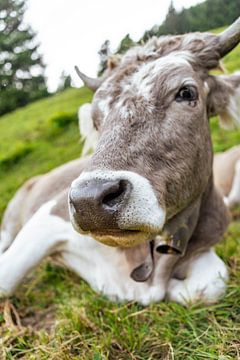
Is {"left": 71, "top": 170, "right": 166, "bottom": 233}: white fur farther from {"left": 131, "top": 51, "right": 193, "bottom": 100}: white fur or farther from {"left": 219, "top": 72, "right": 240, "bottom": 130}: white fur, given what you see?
{"left": 219, "top": 72, "right": 240, "bottom": 130}: white fur

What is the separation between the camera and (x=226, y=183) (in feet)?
24.1

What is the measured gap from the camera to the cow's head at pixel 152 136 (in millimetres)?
2441

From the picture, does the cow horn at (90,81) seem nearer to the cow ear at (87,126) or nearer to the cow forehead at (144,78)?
the cow ear at (87,126)

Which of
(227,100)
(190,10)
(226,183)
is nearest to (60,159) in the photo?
(226,183)

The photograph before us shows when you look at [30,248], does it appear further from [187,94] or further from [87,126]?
[187,94]

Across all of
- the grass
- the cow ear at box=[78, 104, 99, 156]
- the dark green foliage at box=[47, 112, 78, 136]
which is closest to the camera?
the grass

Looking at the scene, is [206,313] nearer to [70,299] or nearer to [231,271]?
[231,271]

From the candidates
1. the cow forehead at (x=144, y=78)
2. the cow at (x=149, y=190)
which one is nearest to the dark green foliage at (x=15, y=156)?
the cow at (x=149, y=190)

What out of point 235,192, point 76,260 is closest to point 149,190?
point 76,260

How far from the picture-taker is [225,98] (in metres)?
3.64

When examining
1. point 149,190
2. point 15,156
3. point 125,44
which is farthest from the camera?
point 15,156

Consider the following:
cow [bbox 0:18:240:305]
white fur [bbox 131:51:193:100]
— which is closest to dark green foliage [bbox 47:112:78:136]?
cow [bbox 0:18:240:305]

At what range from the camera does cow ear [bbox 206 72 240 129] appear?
140 inches

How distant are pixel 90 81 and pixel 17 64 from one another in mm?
18046
